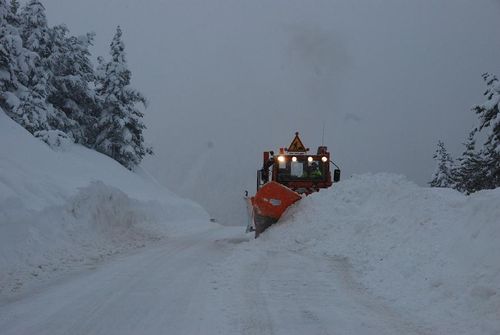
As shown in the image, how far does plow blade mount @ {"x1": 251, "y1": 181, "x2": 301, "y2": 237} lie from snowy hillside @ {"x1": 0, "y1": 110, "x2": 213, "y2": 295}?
3.51 metres

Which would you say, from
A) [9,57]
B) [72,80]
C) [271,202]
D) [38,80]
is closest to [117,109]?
[72,80]

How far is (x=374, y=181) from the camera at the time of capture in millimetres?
12195

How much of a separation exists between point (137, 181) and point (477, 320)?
86.9 feet

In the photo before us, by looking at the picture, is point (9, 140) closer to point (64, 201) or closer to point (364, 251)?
point (64, 201)

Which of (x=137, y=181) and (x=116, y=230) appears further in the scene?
(x=137, y=181)

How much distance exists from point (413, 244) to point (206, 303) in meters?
3.67

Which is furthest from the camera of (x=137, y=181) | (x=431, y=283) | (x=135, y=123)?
(x=135, y=123)

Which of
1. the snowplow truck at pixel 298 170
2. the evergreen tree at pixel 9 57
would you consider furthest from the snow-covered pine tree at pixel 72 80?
the snowplow truck at pixel 298 170

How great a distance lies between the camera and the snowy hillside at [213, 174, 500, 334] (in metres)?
5.29

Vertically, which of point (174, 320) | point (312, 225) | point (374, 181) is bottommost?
point (174, 320)

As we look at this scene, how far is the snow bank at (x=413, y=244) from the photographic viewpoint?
17.9ft

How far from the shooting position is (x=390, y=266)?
751 centimetres

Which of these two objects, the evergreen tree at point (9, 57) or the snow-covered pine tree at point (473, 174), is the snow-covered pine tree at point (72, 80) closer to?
the evergreen tree at point (9, 57)

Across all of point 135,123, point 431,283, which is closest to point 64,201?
point 431,283
